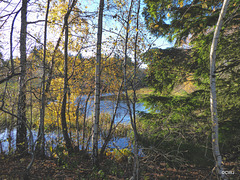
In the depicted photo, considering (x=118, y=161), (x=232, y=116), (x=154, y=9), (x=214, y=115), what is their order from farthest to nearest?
(x=118, y=161), (x=154, y=9), (x=232, y=116), (x=214, y=115)

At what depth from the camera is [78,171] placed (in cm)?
390

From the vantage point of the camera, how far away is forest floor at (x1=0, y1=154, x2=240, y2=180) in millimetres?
3447

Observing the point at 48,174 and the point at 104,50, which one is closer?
the point at 48,174

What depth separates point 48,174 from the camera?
3.64 metres

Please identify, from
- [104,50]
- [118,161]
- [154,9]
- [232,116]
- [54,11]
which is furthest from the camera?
[118,161]

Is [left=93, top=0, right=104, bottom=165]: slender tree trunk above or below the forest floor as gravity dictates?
above

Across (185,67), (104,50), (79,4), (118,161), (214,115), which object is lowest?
(118,161)

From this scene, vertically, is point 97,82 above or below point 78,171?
above

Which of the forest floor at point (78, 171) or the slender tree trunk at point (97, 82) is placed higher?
the slender tree trunk at point (97, 82)

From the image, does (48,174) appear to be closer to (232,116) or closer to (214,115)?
(214,115)

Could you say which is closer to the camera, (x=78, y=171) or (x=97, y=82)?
Answer: (x=97, y=82)

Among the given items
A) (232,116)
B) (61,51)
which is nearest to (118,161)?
(232,116)

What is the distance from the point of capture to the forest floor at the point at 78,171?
3447 mm

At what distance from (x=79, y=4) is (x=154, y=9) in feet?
8.18
